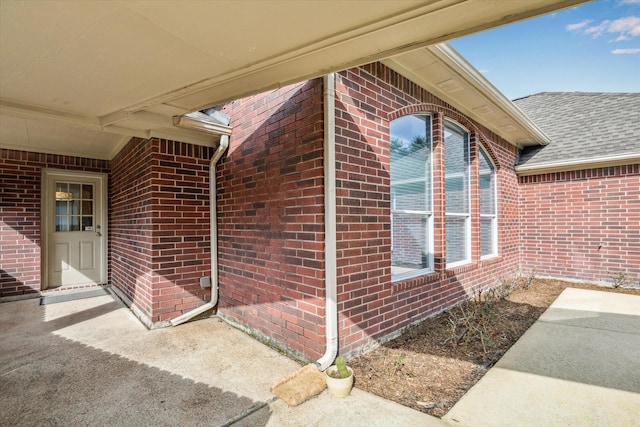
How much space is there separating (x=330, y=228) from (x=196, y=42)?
1699 millimetres

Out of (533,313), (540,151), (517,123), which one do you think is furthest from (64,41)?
(540,151)

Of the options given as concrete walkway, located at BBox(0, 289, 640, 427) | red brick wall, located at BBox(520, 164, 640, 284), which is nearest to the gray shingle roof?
red brick wall, located at BBox(520, 164, 640, 284)

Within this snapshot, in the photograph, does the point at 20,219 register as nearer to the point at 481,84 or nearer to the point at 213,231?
the point at 213,231

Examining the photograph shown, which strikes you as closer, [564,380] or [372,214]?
[564,380]

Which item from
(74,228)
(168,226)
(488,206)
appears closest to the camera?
(168,226)

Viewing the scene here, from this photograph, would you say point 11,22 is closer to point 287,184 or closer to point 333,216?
point 287,184

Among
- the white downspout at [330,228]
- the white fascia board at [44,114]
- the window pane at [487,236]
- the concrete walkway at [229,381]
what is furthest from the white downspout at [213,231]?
the window pane at [487,236]

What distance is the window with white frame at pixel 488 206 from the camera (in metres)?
5.88

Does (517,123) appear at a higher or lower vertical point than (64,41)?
higher

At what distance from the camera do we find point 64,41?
165 cm

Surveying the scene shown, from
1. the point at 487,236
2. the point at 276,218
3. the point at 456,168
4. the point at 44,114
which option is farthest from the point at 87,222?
the point at 487,236

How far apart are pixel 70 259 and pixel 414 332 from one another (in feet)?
19.7

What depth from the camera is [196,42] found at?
171 cm

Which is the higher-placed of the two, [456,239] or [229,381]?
[456,239]
